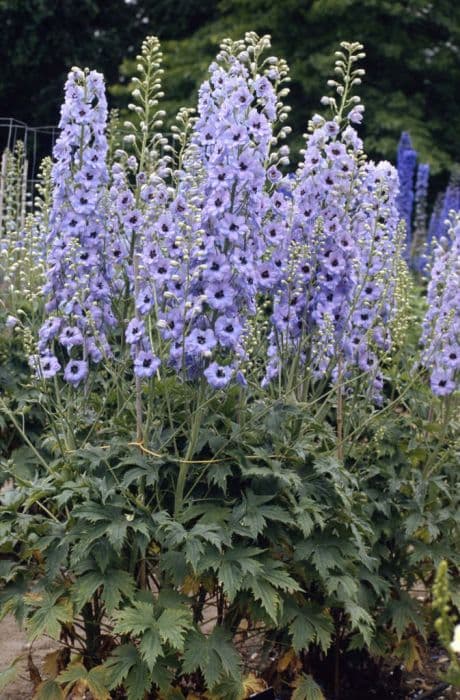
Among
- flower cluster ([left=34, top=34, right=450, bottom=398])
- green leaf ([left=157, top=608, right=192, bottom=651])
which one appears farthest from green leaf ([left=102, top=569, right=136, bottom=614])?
flower cluster ([left=34, top=34, right=450, bottom=398])

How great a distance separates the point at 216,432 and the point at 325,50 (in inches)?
590

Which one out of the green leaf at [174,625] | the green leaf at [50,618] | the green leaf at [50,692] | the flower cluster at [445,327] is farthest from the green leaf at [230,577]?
the flower cluster at [445,327]

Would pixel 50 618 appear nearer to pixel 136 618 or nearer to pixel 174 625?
pixel 136 618

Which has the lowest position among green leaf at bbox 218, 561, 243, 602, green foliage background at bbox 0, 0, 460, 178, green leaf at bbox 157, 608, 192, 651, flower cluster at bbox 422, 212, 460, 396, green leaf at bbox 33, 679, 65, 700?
green leaf at bbox 33, 679, 65, 700

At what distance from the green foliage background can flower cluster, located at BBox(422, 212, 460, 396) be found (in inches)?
491

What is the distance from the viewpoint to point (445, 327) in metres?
4.11

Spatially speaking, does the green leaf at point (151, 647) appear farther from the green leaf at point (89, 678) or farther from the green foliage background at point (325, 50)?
the green foliage background at point (325, 50)

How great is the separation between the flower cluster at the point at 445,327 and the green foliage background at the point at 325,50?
12.5 m

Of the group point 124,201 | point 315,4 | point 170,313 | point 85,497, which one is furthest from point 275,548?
point 315,4

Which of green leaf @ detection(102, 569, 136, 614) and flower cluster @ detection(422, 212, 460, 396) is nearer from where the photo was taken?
green leaf @ detection(102, 569, 136, 614)

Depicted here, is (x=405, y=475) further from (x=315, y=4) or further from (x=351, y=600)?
(x=315, y=4)

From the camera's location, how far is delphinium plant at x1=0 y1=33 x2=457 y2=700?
324 centimetres

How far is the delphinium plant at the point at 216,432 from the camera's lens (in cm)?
324

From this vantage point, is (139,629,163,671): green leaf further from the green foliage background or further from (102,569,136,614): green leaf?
the green foliage background
